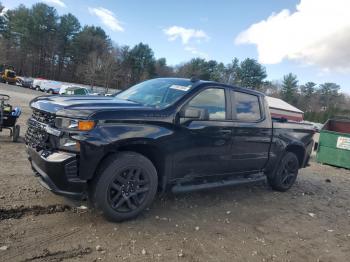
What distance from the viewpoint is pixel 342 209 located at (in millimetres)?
6312

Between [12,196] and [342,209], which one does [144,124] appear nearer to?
[12,196]

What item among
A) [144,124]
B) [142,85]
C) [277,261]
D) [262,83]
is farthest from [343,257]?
[262,83]

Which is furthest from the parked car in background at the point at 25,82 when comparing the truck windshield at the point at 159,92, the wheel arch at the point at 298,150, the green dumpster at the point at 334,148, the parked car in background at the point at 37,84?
the wheel arch at the point at 298,150

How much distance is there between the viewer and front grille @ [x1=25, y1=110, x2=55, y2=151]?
13.0 feet

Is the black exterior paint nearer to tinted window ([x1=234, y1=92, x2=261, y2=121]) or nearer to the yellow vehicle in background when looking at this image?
tinted window ([x1=234, y1=92, x2=261, y2=121])

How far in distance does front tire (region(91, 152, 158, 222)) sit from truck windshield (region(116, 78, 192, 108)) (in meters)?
0.90

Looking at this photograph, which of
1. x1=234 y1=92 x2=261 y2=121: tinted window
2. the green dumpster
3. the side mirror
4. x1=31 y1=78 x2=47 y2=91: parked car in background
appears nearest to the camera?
the side mirror

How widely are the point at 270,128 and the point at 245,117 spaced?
0.75 meters

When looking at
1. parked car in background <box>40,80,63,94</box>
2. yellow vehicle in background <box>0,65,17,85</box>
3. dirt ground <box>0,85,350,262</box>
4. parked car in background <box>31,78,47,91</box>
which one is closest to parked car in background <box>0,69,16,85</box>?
yellow vehicle in background <box>0,65,17,85</box>

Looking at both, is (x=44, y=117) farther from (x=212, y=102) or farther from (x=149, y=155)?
(x=212, y=102)

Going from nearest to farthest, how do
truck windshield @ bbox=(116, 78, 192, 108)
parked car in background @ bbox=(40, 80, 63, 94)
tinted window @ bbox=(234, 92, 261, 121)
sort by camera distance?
truck windshield @ bbox=(116, 78, 192, 108)
tinted window @ bbox=(234, 92, 261, 121)
parked car in background @ bbox=(40, 80, 63, 94)

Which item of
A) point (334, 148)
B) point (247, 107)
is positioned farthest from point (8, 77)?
point (247, 107)

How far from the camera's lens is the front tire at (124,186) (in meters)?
3.95

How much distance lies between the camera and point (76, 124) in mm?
3770
